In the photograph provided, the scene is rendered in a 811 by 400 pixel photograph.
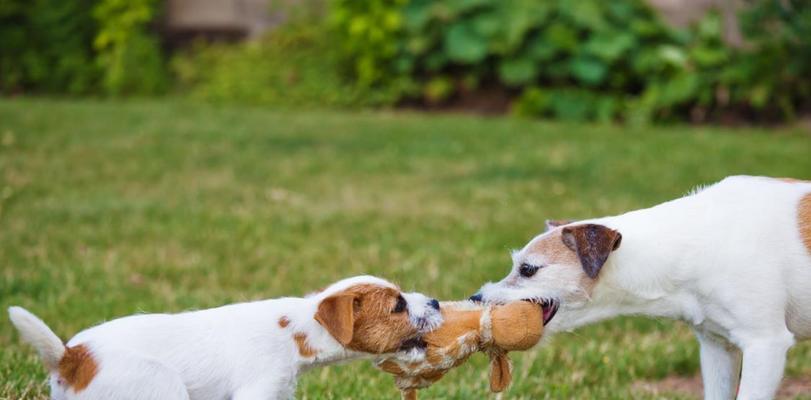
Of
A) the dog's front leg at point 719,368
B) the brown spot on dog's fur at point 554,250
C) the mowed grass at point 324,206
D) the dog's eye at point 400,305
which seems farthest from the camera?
the mowed grass at point 324,206

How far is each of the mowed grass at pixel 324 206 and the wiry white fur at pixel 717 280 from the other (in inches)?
28.6

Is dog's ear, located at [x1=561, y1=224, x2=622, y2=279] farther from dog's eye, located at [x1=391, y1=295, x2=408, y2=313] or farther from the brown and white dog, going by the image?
dog's eye, located at [x1=391, y1=295, x2=408, y2=313]

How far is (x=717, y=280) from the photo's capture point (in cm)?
405

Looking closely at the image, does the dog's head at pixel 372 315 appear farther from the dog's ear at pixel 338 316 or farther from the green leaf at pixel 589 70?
the green leaf at pixel 589 70

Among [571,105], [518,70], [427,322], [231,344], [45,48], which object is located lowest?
[231,344]

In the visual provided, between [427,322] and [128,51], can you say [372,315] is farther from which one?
[128,51]

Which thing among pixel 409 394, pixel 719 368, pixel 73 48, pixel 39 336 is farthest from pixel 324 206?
pixel 73 48

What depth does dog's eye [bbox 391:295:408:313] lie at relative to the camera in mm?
3738

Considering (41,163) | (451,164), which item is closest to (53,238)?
(41,163)

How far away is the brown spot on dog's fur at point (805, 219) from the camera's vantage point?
410cm

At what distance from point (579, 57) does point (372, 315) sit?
38.7ft

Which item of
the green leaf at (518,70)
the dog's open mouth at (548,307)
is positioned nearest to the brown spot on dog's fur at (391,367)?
the dog's open mouth at (548,307)

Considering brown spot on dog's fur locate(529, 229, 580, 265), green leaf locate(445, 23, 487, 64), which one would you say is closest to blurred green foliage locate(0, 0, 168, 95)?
green leaf locate(445, 23, 487, 64)

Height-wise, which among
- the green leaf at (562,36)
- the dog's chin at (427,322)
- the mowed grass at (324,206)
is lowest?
the mowed grass at (324,206)
